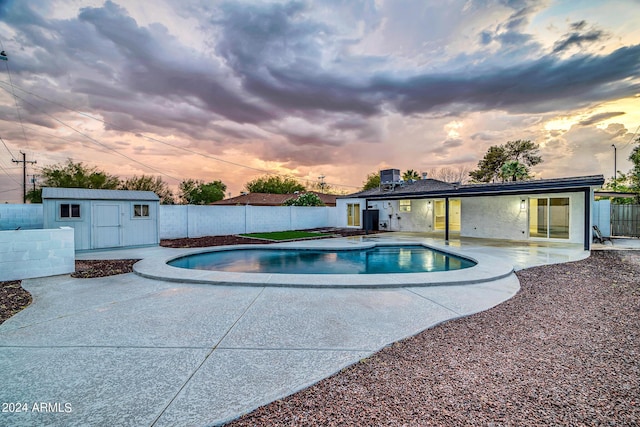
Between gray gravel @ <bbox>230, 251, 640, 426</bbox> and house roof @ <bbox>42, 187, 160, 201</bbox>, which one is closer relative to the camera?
gray gravel @ <bbox>230, 251, 640, 426</bbox>

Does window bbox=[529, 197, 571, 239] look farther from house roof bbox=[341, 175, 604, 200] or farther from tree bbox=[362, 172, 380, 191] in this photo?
tree bbox=[362, 172, 380, 191]

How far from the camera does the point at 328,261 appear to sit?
9508 mm

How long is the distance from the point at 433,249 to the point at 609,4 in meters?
10.2

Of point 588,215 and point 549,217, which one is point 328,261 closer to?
point 588,215

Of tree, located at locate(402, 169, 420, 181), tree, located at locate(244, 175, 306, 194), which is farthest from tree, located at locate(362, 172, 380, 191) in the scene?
tree, located at locate(244, 175, 306, 194)

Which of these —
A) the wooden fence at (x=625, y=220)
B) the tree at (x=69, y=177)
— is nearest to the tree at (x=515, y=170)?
the wooden fence at (x=625, y=220)

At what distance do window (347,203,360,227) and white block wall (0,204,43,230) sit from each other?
53.9 ft

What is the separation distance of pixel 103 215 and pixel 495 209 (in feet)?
57.1

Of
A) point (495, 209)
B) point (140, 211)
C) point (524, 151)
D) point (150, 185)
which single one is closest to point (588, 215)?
point (495, 209)

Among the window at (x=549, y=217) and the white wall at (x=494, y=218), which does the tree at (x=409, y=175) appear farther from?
the window at (x=549, y=217)

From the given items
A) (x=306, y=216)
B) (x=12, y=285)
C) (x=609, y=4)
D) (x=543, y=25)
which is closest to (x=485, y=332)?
(x=12, y=285)

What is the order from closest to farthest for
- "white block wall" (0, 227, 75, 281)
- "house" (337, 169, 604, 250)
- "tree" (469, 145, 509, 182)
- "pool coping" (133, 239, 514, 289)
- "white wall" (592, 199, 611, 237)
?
1. "pool coping" (133, 239, 514, 289)
2. "white block wall" (0, 227, 75, 281)
3. "house" (337, 169, 604, 250)
4. "white wall" (592, 199, 611, 237)
5. "tree" (469, 145, 509, 182)

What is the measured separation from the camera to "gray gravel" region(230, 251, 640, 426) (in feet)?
6.33

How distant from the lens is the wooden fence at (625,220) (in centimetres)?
1421
